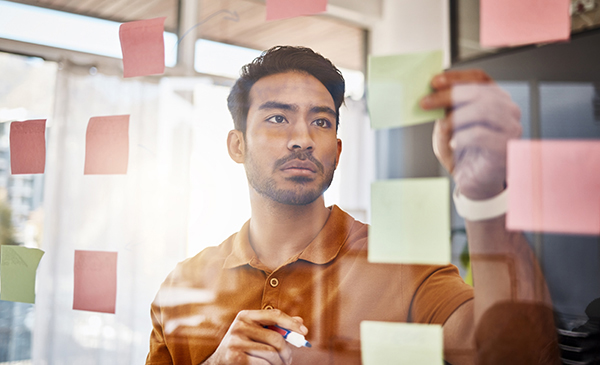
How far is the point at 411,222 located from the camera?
55cm

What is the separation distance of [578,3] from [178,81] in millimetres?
680

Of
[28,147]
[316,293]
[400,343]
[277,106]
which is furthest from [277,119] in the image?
[28,147]

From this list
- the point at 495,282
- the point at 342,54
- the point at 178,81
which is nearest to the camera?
the point at 495,282

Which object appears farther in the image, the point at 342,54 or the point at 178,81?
the point at 178,81

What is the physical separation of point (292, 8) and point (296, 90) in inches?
6.4

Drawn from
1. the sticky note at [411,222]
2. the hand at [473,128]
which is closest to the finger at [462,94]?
the hand at [473,128]

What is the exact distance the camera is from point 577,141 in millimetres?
519

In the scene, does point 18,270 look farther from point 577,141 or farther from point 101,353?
point 577,141

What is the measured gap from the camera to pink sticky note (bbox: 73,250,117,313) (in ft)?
2.52

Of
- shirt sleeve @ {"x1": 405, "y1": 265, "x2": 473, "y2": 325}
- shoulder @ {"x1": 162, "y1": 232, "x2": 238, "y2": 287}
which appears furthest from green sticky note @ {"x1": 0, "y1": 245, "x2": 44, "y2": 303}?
shirt sleeve @ {"x1": 405, "y1": 265, "x2": 473, "y2": 325}

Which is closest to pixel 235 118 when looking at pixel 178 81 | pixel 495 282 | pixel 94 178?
pixel 178 81

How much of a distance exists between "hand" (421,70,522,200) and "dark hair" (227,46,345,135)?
0.14 meters

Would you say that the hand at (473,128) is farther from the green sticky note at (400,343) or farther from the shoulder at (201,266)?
the shoulder at (201,266)

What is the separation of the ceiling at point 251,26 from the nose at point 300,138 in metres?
0.12
